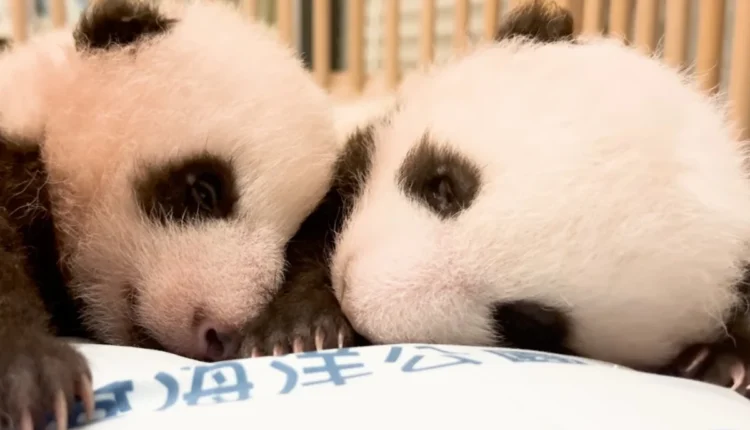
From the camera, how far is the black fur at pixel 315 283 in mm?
857

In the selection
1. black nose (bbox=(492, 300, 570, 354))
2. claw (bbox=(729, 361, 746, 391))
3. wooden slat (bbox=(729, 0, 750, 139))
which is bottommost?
claw (bbox=(729, 361, 746, 391))

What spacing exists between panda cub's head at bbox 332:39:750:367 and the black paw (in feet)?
1.01

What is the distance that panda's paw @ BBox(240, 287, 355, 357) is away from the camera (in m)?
0.85

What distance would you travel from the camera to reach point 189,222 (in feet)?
2.98

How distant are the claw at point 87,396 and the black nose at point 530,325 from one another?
39cm

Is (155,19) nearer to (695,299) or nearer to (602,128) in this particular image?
(602,128)

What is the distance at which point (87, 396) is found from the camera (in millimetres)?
580

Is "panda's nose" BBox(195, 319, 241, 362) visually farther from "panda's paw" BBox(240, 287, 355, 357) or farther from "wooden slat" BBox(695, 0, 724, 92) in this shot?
"wooden slat" BBox(695, 0, 724, 92)

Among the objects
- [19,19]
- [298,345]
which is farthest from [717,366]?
[19,19]

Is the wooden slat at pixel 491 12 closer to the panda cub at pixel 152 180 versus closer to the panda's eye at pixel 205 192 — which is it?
the panda cub at pixel 152 180

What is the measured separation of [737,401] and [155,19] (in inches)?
29.1

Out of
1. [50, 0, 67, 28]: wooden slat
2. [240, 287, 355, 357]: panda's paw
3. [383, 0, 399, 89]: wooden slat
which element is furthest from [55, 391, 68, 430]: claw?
[383, 0, 399, 89]: wooden slat

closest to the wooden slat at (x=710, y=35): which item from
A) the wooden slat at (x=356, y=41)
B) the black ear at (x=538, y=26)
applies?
the black ear at (x=538, y=26)

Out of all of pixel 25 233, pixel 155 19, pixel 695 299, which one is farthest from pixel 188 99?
pixel 695 299
